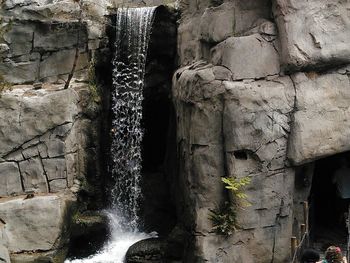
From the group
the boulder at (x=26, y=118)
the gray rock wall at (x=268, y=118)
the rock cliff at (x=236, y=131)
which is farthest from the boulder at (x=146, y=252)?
the boulder at (x=26, y=118)

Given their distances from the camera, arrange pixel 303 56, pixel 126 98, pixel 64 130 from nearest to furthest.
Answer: pixel 303 56 < pixel 64 130 < pixel 126 98

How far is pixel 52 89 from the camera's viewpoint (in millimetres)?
14570

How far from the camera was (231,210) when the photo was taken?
1070cm

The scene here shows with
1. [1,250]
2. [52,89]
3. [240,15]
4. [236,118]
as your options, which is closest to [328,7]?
[240,15]

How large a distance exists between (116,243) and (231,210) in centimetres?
435

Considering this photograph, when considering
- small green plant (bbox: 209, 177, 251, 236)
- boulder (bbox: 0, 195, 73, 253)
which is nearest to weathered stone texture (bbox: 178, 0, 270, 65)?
small green plant (bbox: 209, 177, 251, 236)

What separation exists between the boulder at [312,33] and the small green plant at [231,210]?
2.78m

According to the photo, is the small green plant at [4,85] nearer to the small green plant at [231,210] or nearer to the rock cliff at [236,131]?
the rock cliff at [236,131]

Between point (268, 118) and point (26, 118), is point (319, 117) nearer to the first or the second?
point (268, 118)

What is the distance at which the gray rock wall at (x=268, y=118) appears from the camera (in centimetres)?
1062

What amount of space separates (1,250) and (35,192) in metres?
2.63

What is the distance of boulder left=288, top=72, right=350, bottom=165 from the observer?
10.6 meters

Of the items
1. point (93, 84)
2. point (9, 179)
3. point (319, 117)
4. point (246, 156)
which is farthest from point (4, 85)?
A: point (319, 117)

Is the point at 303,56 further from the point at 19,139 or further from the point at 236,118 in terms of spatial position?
the point at 19,139
